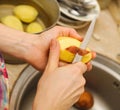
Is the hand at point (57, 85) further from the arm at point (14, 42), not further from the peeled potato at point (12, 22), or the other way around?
the peeled potato at point (12, 22)

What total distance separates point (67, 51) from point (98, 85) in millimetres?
367

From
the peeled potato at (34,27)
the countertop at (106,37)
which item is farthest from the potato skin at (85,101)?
the peeled potato at (34,27)

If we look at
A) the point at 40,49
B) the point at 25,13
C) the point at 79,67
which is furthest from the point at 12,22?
the point at 79,67

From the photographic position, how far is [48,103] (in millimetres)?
573

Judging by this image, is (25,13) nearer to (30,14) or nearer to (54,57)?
(30,14)

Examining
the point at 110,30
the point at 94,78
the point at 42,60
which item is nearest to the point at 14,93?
the point at 42,60

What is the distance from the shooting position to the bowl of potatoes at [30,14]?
862 mm

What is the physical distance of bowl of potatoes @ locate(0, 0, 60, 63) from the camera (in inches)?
33.9

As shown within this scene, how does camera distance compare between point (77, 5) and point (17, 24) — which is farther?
point (77, 5)

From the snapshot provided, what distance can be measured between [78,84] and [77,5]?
40cm

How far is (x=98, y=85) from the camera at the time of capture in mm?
976

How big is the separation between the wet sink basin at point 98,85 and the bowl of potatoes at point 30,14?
0.13 m

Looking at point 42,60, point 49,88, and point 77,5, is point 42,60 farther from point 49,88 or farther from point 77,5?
point 77,5

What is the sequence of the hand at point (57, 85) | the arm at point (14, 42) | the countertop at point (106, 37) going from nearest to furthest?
the hand at point (57, 85), the arm at point (14, 42), the countertop at point (106, 37)
